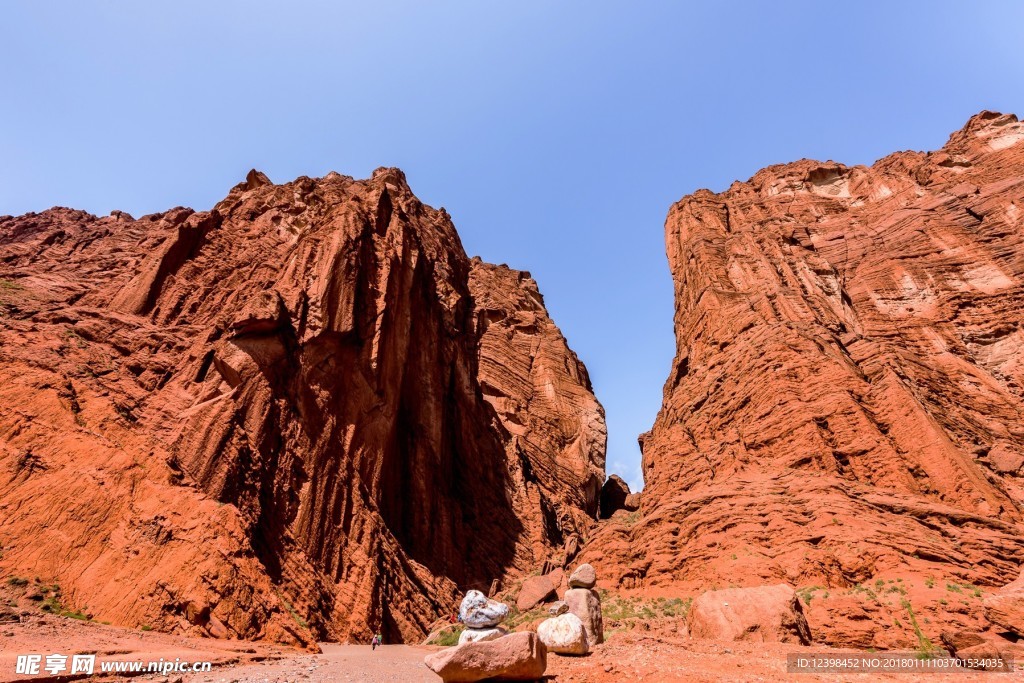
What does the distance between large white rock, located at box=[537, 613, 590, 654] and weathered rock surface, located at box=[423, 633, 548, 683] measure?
3216 mm

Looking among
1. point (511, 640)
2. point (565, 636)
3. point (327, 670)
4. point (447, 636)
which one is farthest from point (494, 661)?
point (447, 636)

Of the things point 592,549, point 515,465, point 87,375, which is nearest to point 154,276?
point 87,375

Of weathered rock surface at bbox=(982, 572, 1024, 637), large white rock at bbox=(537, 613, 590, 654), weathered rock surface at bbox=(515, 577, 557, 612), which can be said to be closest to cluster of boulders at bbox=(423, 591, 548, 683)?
large white rock at bbox=(537, 613, 590, 654)

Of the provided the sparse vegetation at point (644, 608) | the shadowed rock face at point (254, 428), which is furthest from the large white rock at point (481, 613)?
the sparse vegetation at point (644, 608)

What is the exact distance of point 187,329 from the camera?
29406mm

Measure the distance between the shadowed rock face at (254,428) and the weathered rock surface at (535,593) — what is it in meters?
5.49

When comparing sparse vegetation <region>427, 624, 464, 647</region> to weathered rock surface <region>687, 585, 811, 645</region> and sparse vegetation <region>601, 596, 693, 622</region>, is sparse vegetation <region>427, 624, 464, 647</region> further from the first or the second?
weathered rock surface <region>687, 585, 811, 645</region>

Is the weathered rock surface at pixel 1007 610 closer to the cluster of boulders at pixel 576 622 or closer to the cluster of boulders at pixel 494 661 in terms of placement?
the cluster of boulders at pixel 576 622

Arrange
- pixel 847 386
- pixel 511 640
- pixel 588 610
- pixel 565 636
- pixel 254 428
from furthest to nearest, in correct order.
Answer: pixel 847 386, pixel 254 428, pixel 588 610, pixel 565 636, pixel 511 640

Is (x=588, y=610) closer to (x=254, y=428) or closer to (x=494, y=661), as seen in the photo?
(x=494, y=661)

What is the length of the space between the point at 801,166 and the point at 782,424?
1901 inches

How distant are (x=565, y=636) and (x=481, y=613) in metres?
2.10

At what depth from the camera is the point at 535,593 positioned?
26.3 m

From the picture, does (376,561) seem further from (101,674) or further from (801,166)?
(801,166)
